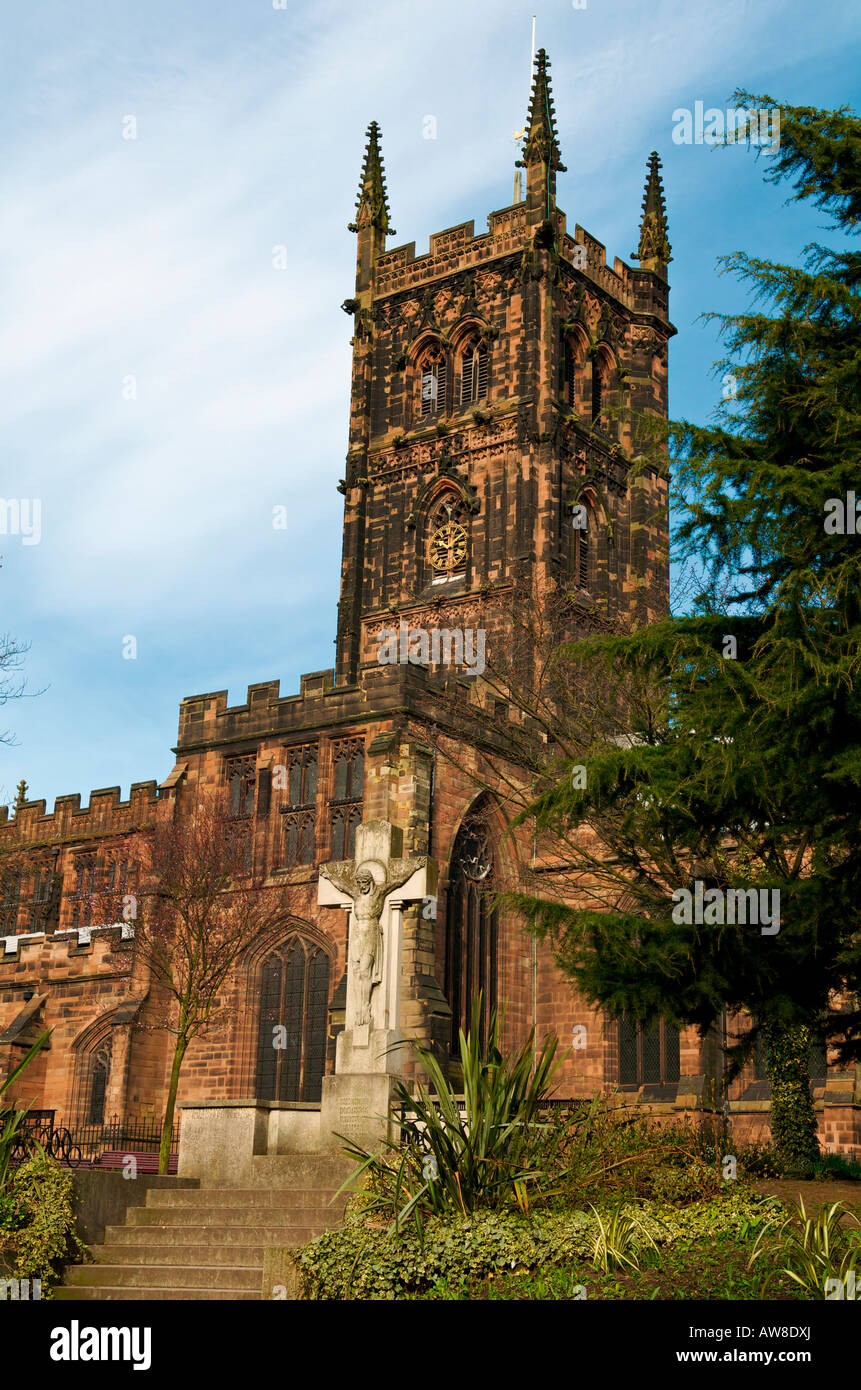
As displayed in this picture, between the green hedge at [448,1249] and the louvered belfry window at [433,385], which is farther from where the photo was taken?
the louvered belfry window at [433,385]

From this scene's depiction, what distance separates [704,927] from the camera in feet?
47.5

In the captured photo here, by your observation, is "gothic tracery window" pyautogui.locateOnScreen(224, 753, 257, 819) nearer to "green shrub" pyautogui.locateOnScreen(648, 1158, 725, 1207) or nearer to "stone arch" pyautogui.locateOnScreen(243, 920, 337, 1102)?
"stone arch" pyautogui.locateOnScreen(243, 920, 337, 1102)

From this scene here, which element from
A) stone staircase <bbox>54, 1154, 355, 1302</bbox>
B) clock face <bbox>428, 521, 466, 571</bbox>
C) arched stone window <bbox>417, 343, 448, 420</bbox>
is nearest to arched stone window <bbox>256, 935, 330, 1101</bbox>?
clock face <bbox>428, 521, 466, 571</bbox>

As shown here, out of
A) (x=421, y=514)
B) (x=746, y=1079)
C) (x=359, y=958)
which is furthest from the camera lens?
(x=421, y=514)

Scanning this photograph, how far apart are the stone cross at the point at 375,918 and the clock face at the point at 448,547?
1175 inches

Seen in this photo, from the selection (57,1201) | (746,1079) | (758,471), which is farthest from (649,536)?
(57,1201)

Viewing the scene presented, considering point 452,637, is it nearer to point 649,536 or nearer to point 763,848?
Result: point 649,536

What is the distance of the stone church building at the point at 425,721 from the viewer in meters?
31.1

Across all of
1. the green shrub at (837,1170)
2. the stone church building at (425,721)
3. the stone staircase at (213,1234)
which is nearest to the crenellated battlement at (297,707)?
the stone church building at (425,721)

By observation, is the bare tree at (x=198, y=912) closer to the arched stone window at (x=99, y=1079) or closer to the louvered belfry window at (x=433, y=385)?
the arched stone window at (x=99, y=1079)

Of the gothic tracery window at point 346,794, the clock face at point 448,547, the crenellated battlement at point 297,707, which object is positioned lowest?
the gothic tracery window at point 346,794

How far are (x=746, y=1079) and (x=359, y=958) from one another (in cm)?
1498

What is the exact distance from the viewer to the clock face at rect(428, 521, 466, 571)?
45.9m
